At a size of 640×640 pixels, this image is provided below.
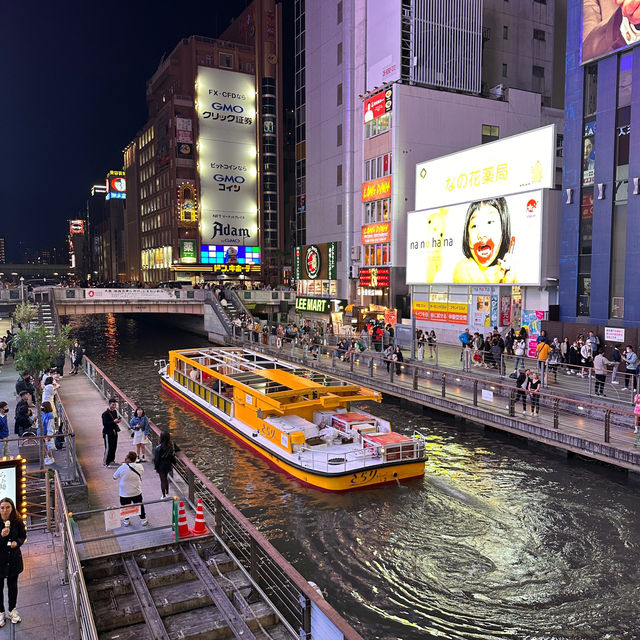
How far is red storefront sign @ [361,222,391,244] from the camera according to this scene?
155 feet

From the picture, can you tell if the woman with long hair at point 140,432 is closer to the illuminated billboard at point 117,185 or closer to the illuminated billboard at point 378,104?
the illuminated billboard at point 378,104

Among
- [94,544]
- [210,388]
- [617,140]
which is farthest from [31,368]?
[617,140]

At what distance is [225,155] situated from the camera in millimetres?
90312

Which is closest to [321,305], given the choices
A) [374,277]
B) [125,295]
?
[374,277]

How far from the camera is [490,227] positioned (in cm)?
3316

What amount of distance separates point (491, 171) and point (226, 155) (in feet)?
211

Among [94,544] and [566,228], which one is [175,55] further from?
[94,544]

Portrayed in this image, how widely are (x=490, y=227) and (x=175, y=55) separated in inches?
3084

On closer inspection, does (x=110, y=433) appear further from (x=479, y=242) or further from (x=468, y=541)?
(x=479, y=242)

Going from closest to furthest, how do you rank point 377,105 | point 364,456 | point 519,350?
point 364,456 < point 519,350 < point 377,105

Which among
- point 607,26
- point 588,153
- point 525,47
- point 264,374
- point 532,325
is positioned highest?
point 525,47

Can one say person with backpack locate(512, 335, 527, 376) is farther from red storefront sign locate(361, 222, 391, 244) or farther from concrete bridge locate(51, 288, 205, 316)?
concrete bridge locate(51, 288, 205, 316)

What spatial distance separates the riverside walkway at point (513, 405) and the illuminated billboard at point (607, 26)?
606 inches

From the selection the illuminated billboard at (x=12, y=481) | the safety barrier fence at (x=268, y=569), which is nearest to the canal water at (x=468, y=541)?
the safety barrier fence at (x=268, y=569)
